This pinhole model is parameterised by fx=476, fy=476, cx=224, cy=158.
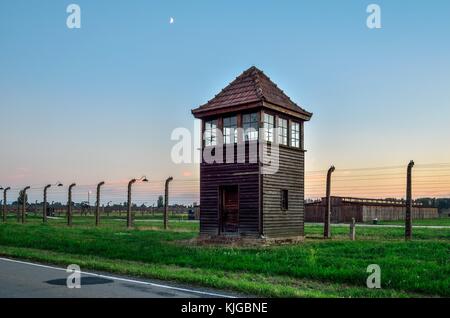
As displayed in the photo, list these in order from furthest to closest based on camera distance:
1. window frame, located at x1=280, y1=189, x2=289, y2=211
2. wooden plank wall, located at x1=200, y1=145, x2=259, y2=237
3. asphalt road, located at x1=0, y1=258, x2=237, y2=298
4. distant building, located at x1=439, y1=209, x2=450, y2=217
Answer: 1. distant building, located at x1=439, y1=209, x2=450, y2=217
2. window frame, located at x1=280, y1=189, x2=289, y2=211
3. wooden plank wall, located at x1=200, y1=145, x2=259, y2=237
4. asphalt road, located at x1=0, y1=258, x2=237, y2=298

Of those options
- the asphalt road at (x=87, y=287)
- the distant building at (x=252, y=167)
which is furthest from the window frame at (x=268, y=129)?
the asphalt road at (x=87, y=287)

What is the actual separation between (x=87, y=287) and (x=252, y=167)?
1203cm

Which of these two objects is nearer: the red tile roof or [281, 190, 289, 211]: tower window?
the red tile roof

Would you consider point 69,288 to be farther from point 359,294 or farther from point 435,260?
point 435,260

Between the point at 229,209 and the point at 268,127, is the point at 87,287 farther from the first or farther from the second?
the point at 229,209

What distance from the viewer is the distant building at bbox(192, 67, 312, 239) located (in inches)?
833

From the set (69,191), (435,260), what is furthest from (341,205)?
(435,260)

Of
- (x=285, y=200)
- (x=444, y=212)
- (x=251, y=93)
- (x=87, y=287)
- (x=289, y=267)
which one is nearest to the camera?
(x=87, y=287)

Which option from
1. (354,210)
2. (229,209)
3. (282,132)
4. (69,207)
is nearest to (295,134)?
(282,132)

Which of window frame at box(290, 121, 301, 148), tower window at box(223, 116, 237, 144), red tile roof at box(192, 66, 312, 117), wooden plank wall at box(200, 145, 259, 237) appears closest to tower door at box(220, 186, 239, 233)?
wooden plank wall at box(200, 145, 259, 237)

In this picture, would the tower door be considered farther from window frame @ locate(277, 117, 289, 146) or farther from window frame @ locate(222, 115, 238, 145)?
window frame @ locate(277, 117, 289, 146)

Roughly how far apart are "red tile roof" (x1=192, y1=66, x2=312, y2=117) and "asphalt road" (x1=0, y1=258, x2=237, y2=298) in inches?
457

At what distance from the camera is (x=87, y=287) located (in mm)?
10203

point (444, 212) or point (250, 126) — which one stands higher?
point (250, 126)
